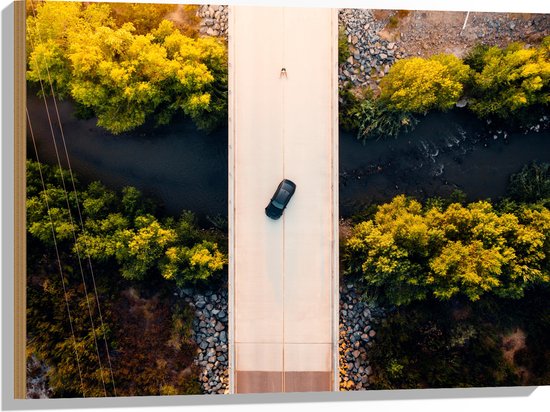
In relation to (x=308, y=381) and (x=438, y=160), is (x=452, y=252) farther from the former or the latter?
(x=308, y=381)

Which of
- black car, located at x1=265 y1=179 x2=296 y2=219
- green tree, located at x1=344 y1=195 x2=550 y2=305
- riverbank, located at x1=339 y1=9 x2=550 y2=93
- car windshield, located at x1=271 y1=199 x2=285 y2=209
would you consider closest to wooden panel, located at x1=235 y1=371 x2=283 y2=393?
green tree, located at x1=344 y1=195 x2=550 y2=305

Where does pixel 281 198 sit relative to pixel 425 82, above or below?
below

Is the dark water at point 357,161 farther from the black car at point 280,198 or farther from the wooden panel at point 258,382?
the wooden panel at point 258,382

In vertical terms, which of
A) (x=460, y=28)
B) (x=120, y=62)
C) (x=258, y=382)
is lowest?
(x=258, y=382)

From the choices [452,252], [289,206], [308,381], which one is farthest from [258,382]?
[452,252]

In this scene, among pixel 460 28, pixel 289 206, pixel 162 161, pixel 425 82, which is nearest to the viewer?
pixel 289 206

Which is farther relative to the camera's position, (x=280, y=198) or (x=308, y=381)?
(x=308, y=381)

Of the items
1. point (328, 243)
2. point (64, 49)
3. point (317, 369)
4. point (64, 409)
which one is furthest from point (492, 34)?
point (64, 409)

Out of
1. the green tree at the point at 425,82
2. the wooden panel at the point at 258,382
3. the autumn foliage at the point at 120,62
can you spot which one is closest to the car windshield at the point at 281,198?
the autumn foliage at the point at 120,62
